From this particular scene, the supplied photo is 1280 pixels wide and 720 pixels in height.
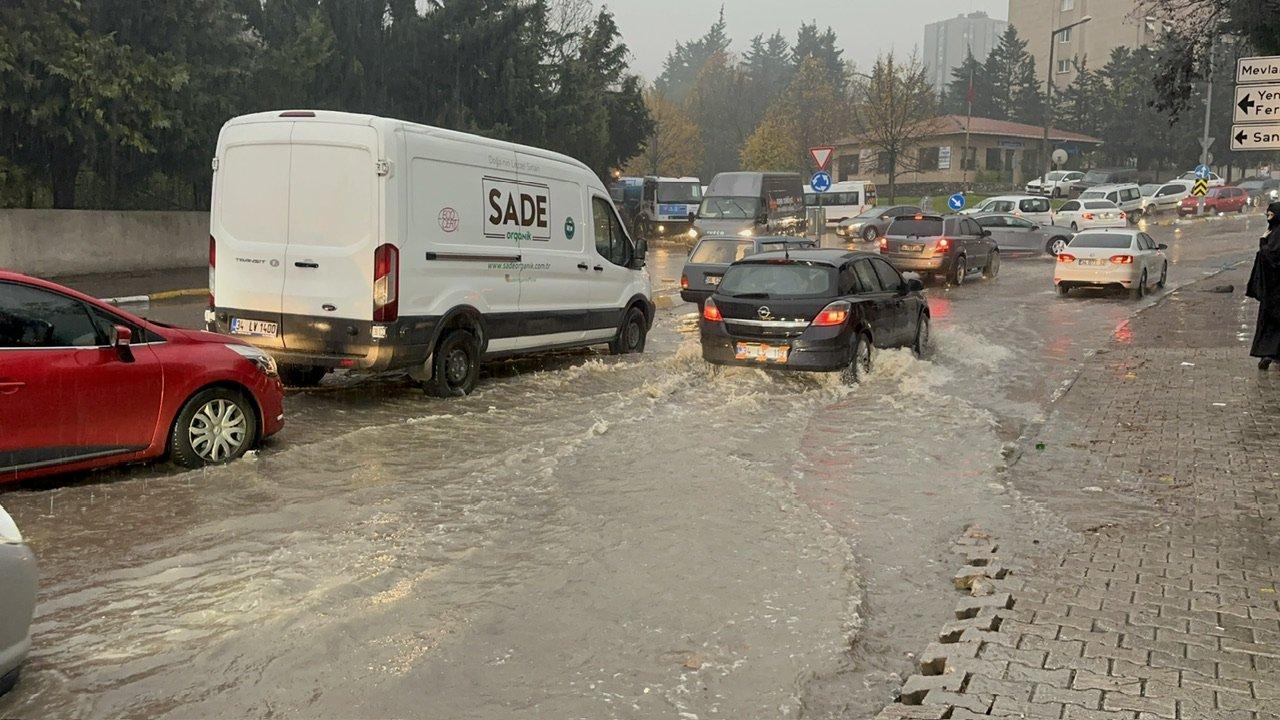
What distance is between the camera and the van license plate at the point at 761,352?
12070mm

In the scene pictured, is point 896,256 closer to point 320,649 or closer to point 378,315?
point 378,315

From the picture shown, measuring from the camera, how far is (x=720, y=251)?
20422mm

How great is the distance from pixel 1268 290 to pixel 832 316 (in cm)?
487

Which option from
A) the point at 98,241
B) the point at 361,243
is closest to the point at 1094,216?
the point at 98,241

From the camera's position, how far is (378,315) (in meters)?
10.1

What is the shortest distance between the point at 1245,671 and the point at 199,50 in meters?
22.3

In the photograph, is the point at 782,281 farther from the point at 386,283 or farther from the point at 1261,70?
the point at 1261,70

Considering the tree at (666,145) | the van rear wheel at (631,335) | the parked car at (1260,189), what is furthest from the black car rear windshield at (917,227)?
the parked car at (1260,189)

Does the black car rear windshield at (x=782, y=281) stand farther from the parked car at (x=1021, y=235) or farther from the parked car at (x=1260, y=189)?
the parked car at (x=1260, y=189)

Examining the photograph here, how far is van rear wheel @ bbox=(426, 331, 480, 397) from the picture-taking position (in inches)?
433

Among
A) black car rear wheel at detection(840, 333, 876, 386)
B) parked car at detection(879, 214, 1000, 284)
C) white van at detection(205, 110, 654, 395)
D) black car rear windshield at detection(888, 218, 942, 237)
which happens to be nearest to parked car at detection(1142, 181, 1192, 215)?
parked car at detection(879, 214, 1000, 284)

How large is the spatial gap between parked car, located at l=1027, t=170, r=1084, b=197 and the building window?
9131 mm

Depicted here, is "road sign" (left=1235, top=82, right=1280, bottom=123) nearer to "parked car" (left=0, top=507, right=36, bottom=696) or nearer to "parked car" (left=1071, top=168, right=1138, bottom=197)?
"parked car" (left=0, top=507, right=36, bottom=696)

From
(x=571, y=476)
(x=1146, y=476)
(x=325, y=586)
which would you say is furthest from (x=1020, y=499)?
(x=325, y=586)
